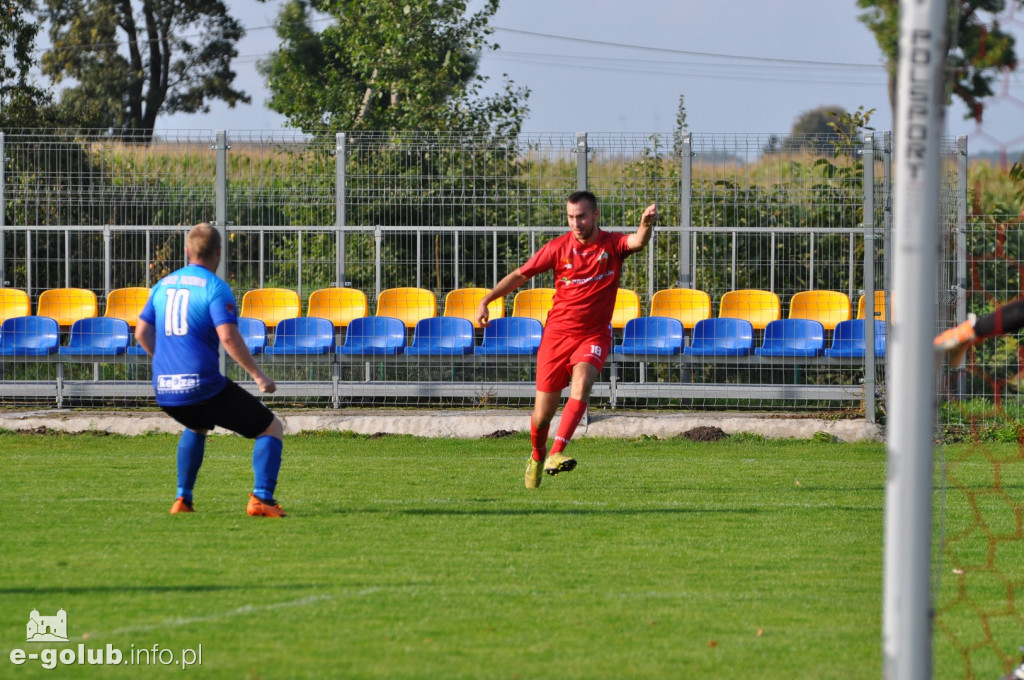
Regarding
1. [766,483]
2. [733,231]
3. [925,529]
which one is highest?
[733,231]

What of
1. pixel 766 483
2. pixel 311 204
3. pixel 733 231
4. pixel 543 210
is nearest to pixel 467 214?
pixel 543 210

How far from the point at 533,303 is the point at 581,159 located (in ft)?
6.29

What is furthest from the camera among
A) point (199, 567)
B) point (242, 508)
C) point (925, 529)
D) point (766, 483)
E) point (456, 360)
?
point (456, 360)

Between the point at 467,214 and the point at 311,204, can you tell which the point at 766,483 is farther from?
the point at 311,204

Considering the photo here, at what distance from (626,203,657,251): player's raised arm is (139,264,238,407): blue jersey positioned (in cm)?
276

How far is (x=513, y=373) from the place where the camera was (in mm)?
14719

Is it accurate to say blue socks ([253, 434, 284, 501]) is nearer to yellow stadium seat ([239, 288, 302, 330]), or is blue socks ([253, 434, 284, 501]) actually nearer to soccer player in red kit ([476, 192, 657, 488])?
soccer player in red kit ([476, 192, 657, 488])

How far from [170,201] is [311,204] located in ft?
6.23

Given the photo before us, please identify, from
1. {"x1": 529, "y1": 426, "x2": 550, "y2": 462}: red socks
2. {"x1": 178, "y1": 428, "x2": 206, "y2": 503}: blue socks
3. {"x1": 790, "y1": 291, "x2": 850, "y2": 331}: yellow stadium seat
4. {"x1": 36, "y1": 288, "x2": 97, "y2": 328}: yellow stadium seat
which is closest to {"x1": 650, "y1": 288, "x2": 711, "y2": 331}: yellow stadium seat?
{"x1": 790, "y1": 291, "x2": 850, "y2": 331}: yellow stadium seat

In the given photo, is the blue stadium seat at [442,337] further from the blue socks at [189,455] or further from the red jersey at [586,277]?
the blue socks at [189,455]

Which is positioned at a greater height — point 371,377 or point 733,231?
point 733,231

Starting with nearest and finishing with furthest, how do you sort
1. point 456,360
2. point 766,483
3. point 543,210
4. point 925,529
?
1. point 925,529
2. point 766,483
3. point 456,360
4. point 543,210

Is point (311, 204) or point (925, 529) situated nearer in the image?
point (925, 529)

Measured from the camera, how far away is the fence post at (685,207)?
15.6 meters
